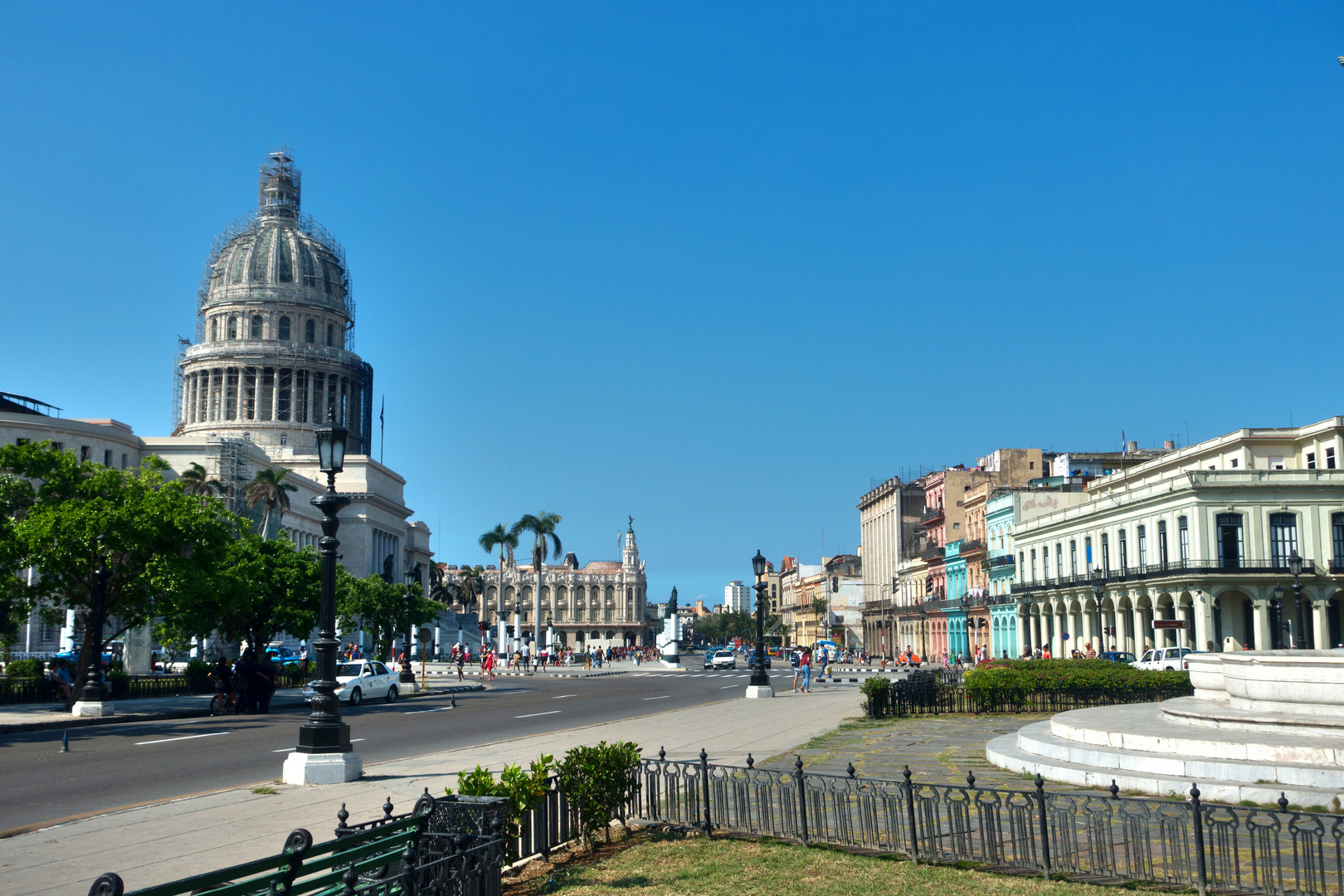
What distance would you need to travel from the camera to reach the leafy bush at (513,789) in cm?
921

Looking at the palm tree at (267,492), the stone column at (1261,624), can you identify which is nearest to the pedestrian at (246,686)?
the stone column at (1261,624)

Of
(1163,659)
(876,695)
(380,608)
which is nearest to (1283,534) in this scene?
(1163,659)

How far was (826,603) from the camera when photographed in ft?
464

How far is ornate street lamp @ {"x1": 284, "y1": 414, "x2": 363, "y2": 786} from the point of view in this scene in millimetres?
14828

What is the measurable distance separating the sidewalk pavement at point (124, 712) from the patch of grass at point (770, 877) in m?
21.5

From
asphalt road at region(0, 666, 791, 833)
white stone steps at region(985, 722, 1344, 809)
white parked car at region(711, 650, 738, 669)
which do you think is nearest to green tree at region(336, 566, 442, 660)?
white parked car at region(711, 650, 738, 669)

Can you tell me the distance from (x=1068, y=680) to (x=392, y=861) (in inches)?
869

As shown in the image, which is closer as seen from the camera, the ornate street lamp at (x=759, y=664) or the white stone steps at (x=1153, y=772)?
the white stone steps at (x=1153, y=772)

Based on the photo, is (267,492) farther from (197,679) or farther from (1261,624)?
(1261,624)

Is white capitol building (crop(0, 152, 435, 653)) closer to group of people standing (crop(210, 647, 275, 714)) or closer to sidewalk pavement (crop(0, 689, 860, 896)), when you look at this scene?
group of people standing (crop(210, 647, 275, 714))

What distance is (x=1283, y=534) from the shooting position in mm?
49438

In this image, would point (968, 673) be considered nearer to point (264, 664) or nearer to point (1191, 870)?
point (1191, 870)

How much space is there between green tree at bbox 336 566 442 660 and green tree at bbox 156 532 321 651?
628 inches

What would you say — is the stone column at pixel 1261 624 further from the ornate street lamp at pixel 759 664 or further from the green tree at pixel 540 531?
the green tree at pixel 540 531
